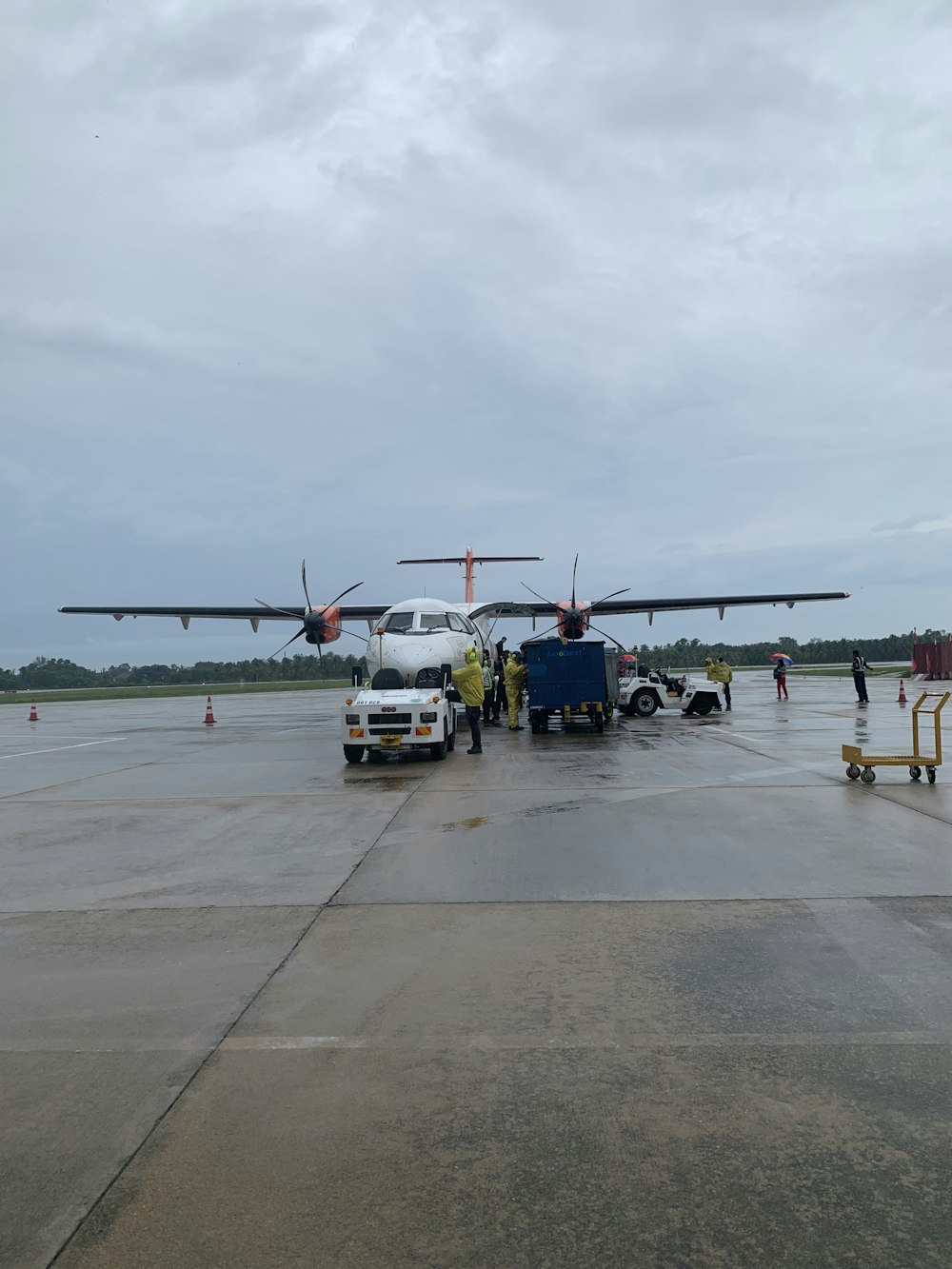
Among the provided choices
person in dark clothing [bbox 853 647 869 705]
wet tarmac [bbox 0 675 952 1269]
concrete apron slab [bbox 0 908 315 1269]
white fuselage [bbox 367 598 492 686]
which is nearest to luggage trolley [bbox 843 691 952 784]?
wet tarmac [bbox 0 675 952 1269]

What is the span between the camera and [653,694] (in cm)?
2523

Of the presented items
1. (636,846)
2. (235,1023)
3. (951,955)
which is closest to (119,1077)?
(235,1023)

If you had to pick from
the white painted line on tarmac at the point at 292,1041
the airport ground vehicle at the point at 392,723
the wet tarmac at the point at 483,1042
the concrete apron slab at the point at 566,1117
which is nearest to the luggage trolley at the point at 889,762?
the wet tarmac at the point at 483,1042

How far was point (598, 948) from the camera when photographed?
16.6 feet

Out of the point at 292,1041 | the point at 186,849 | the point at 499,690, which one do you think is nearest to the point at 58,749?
the point at 186,849

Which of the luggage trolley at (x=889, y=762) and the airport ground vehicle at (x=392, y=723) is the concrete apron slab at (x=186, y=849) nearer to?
the airport ground vehicle at (x=392, y=723)

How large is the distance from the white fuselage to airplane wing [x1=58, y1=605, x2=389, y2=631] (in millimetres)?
10974

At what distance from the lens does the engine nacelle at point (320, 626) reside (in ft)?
84.4

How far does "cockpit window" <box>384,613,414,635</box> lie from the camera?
19.3 m

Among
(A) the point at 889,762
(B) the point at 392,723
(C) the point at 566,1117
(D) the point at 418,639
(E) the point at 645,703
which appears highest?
(D) the point at 418,639

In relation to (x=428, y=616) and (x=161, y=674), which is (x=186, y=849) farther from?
(x=161, y=674)

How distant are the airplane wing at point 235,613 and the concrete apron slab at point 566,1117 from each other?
87.9 feet

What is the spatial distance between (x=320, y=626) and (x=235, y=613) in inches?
332

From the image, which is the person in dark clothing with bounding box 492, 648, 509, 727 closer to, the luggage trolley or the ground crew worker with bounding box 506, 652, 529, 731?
the ground crew worker with bounding box 506, 652, 529, 731
